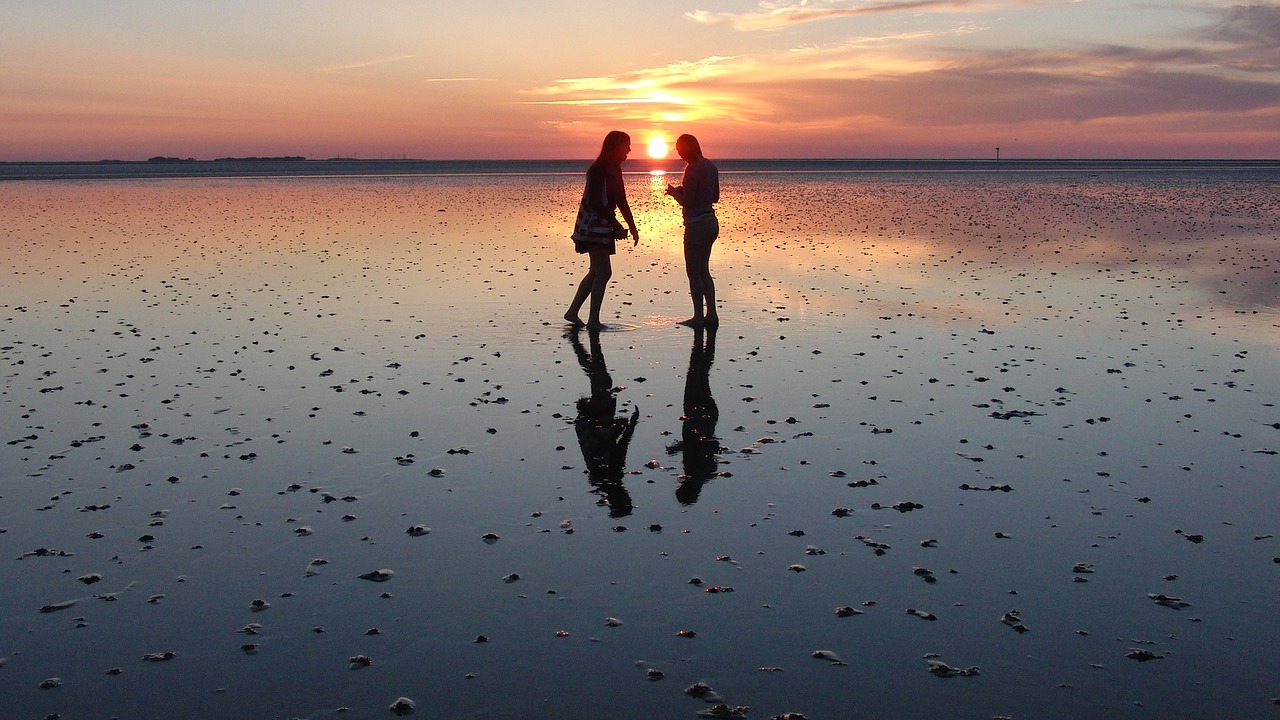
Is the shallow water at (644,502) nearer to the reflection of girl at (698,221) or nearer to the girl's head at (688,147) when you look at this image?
the reflection of girl at (698,221)

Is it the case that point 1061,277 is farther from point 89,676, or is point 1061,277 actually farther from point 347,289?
point 89,676

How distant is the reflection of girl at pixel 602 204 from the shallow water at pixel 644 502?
2.65 ft

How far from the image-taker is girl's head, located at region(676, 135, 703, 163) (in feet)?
56.0

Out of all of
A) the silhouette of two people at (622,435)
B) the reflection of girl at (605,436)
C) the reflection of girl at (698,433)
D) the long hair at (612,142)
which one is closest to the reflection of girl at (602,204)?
the long hair at (612,142)

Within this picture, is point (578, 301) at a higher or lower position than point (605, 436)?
higher

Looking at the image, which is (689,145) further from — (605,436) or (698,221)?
(605,436)

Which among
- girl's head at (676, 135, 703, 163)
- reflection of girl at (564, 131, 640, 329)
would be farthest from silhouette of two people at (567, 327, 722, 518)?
girl's head at (676, 135, 703, 163)

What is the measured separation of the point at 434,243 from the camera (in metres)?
32.2

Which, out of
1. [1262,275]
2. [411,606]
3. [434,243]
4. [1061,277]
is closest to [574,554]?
[411,606]

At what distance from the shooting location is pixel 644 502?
358 inches

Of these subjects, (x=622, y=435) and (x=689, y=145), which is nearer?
(x=622, y=435)

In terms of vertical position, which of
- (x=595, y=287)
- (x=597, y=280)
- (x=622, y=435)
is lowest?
(x=622, y=435)

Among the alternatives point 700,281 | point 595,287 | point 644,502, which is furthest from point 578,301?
point 644,502

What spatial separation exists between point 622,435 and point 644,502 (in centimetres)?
214
